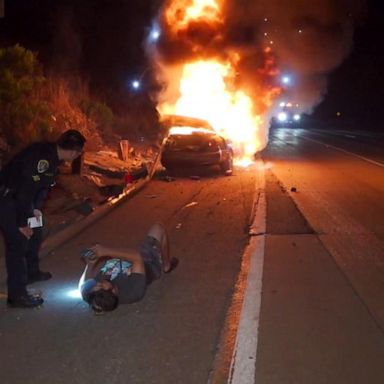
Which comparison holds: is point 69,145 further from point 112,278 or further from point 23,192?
point 112,278

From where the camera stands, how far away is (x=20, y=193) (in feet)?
18.4

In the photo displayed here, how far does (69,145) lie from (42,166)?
1.02 feet

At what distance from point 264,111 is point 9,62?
1334 cm

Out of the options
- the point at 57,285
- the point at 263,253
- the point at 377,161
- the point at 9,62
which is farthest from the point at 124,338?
the point at 377,161

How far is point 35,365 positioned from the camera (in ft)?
14.9

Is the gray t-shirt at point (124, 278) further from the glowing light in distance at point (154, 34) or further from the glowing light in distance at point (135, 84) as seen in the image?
the glowing light in distance at point (135, 84)

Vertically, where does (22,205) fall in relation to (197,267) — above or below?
above

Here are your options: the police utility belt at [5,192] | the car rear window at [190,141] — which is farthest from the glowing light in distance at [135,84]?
the police utility belt at [5,192]

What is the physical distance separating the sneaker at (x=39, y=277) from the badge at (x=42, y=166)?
1.54 metres

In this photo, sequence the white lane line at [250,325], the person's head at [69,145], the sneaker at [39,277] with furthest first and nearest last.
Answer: the sneaker at [39,277]
the person's head at [69,145]
the white lane line at [250,325]

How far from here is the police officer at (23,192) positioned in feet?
18.5

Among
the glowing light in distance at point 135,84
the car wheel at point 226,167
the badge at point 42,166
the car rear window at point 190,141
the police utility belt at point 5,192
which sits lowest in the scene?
the car wheel at point 226,167

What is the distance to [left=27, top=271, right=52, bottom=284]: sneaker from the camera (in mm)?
6762

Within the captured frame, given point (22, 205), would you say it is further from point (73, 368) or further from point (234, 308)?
point (234, 308)
